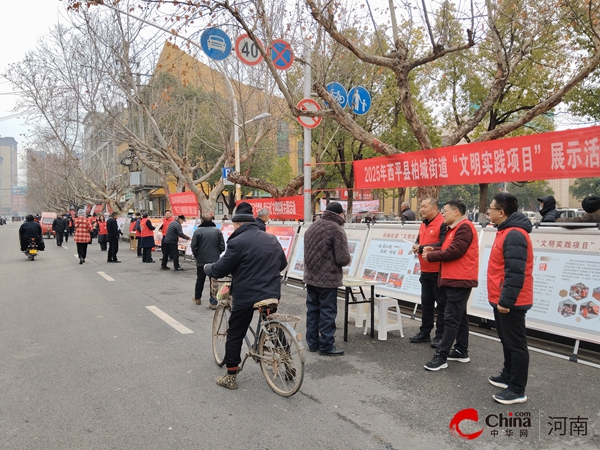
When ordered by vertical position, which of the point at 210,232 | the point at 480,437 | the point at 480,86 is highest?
the point at 480,86

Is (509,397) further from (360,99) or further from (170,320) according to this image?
(360,99)

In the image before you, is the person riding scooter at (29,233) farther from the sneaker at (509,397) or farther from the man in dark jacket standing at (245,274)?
the sneaker at (509,397)

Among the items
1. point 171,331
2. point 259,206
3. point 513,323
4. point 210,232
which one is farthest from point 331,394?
point 259,206

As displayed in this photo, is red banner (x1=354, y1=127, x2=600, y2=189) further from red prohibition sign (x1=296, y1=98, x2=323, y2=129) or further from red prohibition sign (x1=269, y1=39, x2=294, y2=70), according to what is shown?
red prohibition sign (x1=269, y1=39, x2=294, y2=70)

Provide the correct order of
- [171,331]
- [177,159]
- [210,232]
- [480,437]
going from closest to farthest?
[480,437] → [171,331] → [210,232] → [177,159]

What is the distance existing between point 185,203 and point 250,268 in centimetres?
1663

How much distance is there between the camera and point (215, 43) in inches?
429

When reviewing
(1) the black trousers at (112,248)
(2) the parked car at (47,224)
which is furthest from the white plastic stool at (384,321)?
(2) the parked car at (47,224)

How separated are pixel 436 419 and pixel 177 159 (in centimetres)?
1678

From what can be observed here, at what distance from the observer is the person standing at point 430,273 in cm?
565

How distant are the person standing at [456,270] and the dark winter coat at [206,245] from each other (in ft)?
14.9

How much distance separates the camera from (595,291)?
5367mm

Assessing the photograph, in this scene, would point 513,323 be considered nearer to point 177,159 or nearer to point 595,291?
point 595,291

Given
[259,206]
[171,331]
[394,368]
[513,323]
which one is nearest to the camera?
[513,323]
